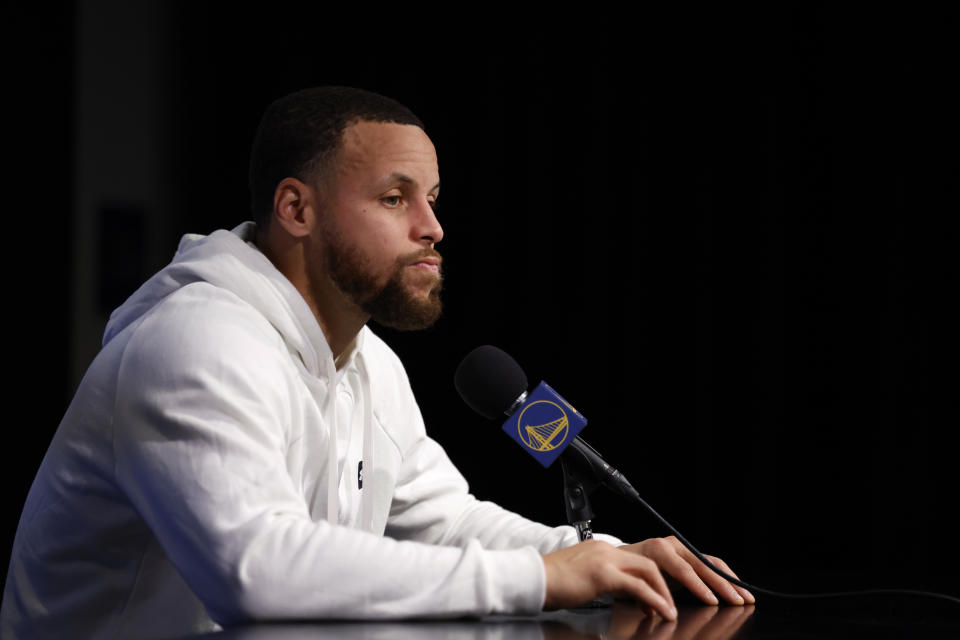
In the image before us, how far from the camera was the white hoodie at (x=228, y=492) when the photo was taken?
45.1 inches

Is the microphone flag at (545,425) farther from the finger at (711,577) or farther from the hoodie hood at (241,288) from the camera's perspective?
the hoodie hood at (241,288)

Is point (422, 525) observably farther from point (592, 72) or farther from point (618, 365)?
point (592, 72)

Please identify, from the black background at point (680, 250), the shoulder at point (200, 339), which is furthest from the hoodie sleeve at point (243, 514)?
the black background at point (680, 250)

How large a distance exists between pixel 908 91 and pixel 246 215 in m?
2.41

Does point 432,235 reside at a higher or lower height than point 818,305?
higher

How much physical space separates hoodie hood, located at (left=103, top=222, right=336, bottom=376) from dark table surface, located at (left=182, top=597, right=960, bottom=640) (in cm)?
51

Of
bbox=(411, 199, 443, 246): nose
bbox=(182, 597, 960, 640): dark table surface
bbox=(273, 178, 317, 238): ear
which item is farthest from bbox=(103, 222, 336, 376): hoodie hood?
bbox=(182, 597, 960, 640): dark table surface

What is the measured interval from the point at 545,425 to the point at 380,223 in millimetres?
477

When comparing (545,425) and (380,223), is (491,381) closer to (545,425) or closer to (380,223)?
(545,425)

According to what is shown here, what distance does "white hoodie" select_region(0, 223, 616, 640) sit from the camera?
1.15 m

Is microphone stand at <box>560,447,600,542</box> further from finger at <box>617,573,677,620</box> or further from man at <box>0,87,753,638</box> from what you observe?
finger at <box>617,573,677,620</box>

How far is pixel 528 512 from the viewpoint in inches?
131

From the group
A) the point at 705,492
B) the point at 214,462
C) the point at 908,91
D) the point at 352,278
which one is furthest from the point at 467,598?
the point at 908,91

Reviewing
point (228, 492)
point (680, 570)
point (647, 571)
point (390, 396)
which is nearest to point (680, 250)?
point (390, 396)
